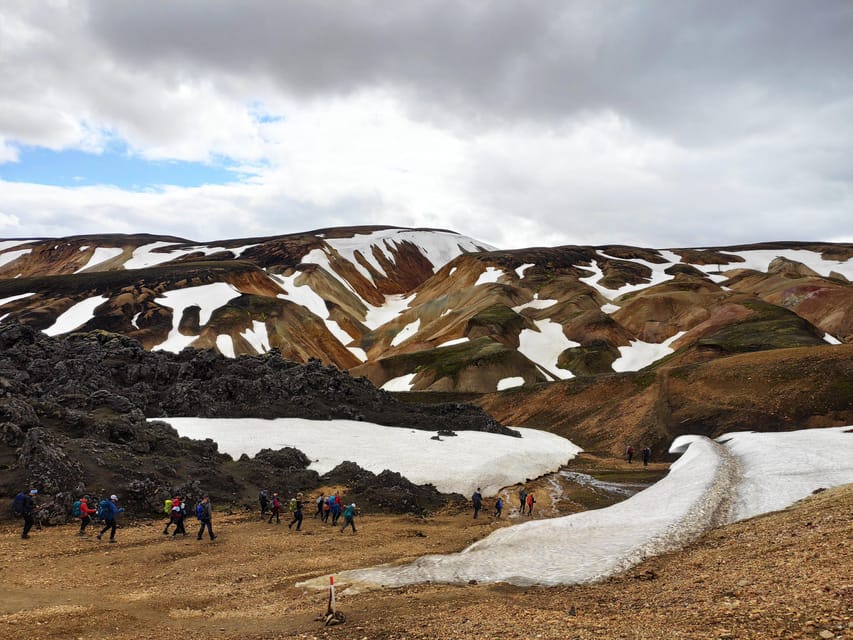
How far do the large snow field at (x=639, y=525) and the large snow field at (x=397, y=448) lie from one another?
39.5 feet

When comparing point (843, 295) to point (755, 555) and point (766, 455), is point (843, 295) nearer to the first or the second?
point (766, 455)

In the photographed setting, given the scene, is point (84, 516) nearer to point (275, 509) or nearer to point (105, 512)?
point (105, 512)

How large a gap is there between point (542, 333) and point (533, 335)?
8.57ft

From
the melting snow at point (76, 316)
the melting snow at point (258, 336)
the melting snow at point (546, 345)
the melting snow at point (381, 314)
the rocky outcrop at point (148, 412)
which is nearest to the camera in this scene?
the rocky outcrop at point (148, 412)

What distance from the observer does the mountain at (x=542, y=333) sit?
203ft

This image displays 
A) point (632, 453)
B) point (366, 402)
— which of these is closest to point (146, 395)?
point (366, 402)

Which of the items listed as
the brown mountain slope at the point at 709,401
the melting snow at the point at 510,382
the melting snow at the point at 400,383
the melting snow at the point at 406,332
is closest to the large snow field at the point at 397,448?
the brown mountain slope at the point at 709,401

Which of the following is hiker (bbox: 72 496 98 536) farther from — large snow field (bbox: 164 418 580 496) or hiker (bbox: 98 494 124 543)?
large snow field (bbox: 164 418 580 496)

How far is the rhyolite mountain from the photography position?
201 feet

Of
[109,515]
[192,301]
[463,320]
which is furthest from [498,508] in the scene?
[192,301]

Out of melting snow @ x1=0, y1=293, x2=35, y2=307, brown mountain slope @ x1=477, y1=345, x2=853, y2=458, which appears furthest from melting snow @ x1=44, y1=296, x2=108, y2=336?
brown mountain slope @ x1=477, y1=345, x2=853, y2=458

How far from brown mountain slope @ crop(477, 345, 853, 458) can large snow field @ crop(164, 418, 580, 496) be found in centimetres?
1424

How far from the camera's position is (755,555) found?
56.1 feet

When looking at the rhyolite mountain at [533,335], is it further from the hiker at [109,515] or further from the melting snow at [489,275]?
the hiker at [109,515]
